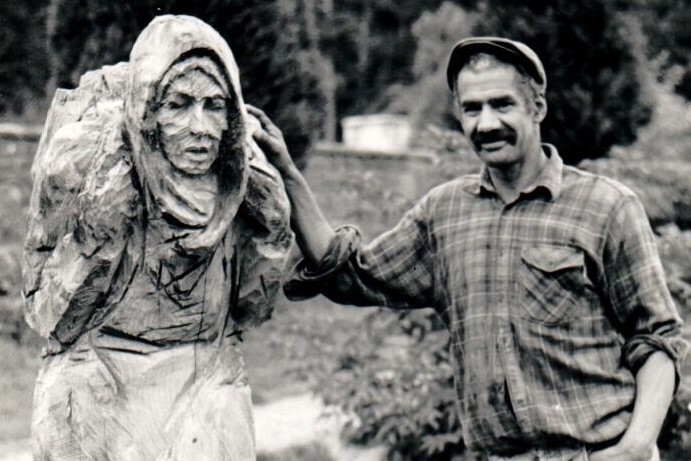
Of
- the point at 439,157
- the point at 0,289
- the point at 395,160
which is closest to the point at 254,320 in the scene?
the point at 439,157

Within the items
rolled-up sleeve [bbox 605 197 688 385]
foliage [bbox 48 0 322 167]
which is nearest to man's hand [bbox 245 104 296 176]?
rolled-up sleeve [bbox 605 197 688 385]

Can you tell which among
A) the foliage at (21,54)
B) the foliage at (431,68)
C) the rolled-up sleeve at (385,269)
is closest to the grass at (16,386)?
the rolled-up sleeve at (385,269)

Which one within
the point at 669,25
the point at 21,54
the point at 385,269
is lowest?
the point at 21,54

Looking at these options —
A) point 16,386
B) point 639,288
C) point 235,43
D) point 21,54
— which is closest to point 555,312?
point 639,288

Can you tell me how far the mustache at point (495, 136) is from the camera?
315 centimetres

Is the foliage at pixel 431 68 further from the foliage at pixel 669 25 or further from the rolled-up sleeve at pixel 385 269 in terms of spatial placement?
the rolled-up sleeve at pixel 385 269

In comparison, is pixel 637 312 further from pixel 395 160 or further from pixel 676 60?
pixel 395 160

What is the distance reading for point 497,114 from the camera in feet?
10.3

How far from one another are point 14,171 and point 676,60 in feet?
21.5

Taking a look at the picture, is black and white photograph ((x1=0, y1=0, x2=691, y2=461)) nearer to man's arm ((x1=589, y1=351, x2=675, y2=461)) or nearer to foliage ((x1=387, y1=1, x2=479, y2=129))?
man's arm ((x1=589, y1=351, x2=675, y2=461))

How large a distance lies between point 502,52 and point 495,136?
0.24m

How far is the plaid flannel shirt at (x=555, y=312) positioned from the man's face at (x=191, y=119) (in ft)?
3.08

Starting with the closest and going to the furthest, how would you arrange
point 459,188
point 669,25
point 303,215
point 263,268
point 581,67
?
point 263,268 → point 303,215 → point 459,188 → point 581,67 → point 669,25

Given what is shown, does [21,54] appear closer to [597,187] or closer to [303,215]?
[303,215]
